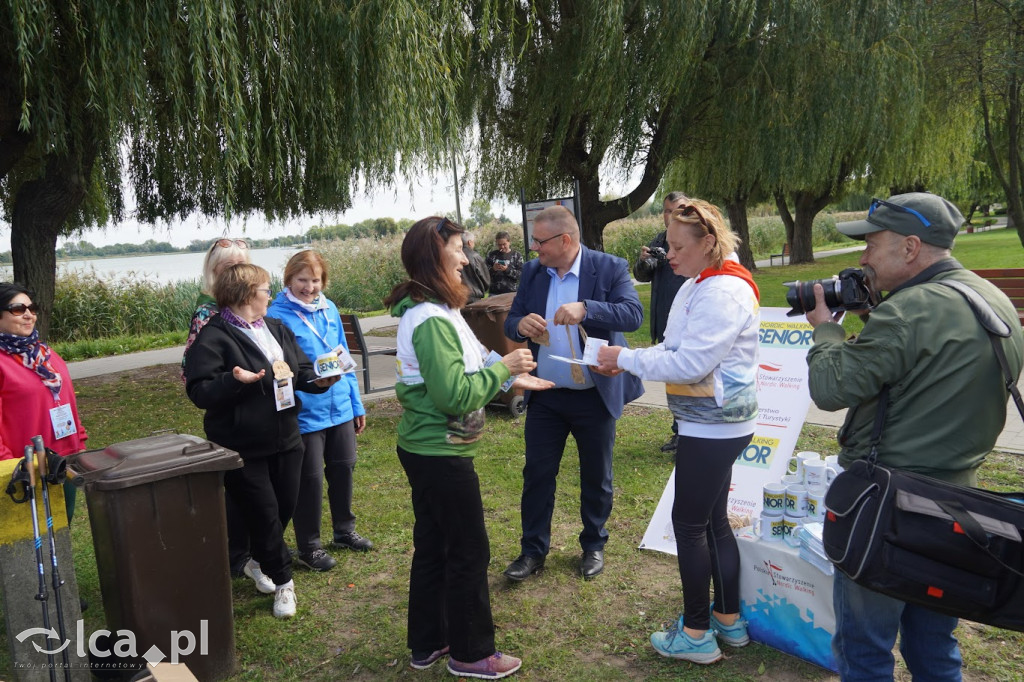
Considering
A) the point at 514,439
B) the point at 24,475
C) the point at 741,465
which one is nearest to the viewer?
the point at 24,475

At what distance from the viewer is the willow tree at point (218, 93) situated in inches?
230

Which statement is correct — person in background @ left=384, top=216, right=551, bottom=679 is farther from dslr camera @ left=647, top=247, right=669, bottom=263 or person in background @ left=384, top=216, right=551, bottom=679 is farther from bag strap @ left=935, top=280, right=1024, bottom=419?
dslr camera @ left=647, top=247, right=669, bottom=263

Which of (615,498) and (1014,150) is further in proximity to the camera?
(1014,150)

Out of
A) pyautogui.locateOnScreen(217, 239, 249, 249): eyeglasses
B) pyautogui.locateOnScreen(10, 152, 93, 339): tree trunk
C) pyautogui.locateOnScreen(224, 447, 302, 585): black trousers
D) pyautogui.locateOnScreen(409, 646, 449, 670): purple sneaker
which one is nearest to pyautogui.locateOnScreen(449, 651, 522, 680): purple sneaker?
pyautogui.locateOnScreen(409, 646, 449, 670): purple sneaker

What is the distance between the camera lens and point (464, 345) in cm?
301

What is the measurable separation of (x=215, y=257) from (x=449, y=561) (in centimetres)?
216

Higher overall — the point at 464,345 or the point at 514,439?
the point at 464,345

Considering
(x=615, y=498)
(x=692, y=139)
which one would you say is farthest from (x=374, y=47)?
(x=692, y=139)

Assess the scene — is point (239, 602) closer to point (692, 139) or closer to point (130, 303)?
point (692, 139)

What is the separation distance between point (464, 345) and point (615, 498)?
8.90ft

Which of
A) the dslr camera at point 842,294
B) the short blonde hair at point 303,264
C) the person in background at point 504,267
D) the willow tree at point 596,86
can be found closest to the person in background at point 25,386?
the short blonde hair at point 303,264

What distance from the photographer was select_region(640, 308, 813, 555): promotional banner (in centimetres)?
450

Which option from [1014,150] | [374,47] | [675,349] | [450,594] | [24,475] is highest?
[374,47]

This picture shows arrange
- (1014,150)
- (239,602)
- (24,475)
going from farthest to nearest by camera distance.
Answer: (1014,150), (239,602), (24,475)
